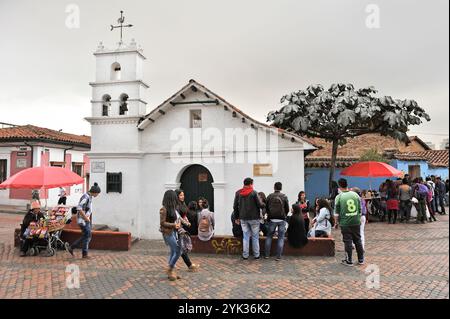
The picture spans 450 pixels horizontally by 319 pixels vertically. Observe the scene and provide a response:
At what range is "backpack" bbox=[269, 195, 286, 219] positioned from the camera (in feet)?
25.1

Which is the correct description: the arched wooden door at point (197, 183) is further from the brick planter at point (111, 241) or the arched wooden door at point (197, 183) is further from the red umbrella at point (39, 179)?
the red umbrella at point (39, 179)

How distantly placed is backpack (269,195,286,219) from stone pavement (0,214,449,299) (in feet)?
3.47

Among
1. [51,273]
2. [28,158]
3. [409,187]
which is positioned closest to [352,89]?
[409,187]

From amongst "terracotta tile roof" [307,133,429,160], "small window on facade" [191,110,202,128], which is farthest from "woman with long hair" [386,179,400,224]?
"terracotta tile roof" [307,133,429,160]

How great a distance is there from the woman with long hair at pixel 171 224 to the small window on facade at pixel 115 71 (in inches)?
288

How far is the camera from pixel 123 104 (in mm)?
11891

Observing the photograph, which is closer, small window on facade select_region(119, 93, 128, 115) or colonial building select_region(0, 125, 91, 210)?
small window on facade select_region(119, 93, 128, 115)

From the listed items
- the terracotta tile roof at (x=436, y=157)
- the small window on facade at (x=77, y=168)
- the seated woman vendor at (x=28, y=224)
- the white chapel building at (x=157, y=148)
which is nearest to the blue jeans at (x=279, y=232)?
the white chapel building at (x=157, y=148)

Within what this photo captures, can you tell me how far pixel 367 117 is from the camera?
1237 centimetres

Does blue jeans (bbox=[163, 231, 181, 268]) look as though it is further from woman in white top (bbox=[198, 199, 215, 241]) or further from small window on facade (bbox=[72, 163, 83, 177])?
small window on facade (bbox=[72, 163, 83, 177])

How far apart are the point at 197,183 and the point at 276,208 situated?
4484 millimetres

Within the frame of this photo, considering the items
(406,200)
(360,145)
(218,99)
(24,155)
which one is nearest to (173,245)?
(218,99)

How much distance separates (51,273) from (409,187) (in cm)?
1206
